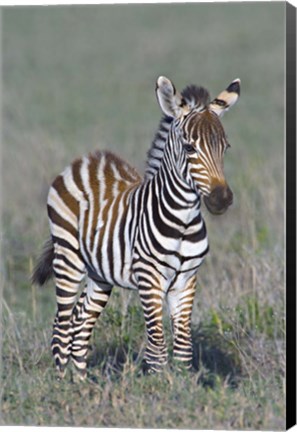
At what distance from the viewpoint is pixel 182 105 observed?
638cm

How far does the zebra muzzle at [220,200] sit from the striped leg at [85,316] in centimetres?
132

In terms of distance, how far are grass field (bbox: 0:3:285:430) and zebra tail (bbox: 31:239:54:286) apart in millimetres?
491

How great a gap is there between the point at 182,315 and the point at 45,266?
1.18 meters

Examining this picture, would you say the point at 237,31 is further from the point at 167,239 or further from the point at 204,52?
the point at 167,239

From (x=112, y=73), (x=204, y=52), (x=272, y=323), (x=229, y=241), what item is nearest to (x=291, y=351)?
(x=272, y=323)

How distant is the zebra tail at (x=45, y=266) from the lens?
7251 mm

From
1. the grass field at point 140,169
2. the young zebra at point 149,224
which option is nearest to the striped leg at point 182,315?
the young zebra at point 149,224

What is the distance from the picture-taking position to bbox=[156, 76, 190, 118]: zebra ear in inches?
247

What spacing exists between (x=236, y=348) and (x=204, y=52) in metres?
15.6

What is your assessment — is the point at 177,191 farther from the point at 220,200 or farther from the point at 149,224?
the point at 220,200

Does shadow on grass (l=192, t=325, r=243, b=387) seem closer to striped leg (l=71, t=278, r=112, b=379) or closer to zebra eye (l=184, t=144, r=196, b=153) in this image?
striped leg (l=71, t=278, r=112, b=379)

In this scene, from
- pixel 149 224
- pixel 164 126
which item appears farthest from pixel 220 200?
pixel 164 126

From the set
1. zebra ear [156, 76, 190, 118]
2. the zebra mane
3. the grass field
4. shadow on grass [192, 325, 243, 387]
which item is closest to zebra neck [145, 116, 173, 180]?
the zebra mane

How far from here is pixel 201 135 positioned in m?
6.18
